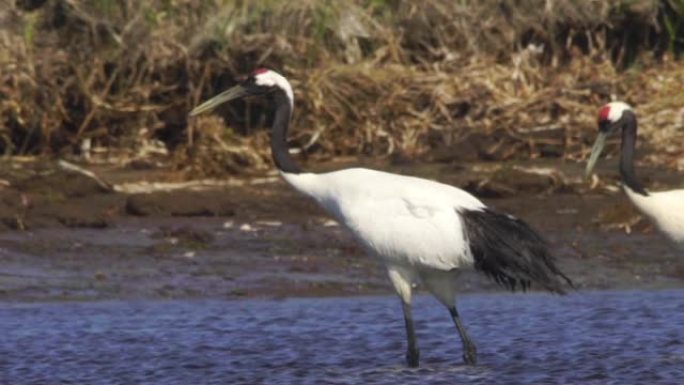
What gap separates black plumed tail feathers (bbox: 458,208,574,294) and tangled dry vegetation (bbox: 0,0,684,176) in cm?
369

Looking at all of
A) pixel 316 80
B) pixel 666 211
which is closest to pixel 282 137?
pixel 666 211

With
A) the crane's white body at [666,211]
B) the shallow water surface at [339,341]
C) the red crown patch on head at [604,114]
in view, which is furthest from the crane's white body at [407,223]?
the red crown patch on head at [604,114]

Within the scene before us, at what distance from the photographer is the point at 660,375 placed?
7.49m

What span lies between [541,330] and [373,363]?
108 cm

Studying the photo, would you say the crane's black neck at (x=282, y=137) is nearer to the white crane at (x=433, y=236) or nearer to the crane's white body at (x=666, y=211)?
the white crane at (x=433, y=236)

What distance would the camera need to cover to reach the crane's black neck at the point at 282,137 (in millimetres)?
7916

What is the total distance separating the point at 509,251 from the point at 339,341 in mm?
1166

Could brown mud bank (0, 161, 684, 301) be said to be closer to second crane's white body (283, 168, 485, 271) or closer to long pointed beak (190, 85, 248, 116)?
long pointed beak (190, 85, 248, 116)

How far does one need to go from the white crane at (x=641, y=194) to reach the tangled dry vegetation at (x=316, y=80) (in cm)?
231

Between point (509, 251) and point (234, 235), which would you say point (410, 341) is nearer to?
point (509, 251)

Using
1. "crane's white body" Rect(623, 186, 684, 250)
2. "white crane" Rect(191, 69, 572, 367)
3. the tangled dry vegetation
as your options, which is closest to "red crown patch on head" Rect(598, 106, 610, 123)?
"crane's white body" Rect(623, 186, 684, 250)

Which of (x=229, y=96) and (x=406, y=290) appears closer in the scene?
(x=406, y=290)

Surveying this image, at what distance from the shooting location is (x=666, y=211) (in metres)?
8.26

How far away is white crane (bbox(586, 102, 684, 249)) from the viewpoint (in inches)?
324
